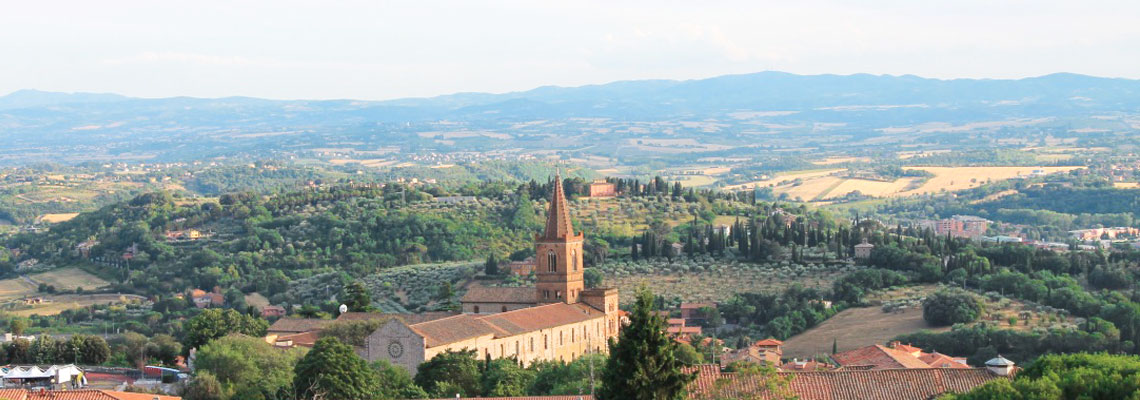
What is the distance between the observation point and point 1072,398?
3356cm

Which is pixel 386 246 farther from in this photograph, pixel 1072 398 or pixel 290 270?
pixel 1072 398

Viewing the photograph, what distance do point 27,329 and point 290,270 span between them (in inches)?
1122

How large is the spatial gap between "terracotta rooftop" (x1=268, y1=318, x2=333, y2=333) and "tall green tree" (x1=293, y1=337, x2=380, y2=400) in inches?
715

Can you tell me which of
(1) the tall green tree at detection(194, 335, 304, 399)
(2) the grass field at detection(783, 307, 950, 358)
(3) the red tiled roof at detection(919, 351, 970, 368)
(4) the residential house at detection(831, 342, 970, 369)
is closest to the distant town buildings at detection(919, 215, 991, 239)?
(2) the grass field at detection(783, 307, 950, 358)

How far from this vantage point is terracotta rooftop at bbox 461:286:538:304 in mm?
74750

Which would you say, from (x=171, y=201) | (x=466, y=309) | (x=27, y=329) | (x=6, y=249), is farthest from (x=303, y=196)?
(x=466, y=309)

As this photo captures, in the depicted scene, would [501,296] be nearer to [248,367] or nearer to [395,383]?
[248,367]

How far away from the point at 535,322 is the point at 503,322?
255cm

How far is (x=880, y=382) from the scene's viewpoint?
41188 mm

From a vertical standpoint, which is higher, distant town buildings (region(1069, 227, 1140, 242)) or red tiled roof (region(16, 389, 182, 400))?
red tiled roof (region(16, 389, 182, 400))

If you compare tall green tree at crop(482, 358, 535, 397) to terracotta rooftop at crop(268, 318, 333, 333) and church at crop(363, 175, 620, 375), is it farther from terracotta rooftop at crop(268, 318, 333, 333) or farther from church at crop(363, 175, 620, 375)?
terracotta rooftop at crop(268, 318, 333, 333)

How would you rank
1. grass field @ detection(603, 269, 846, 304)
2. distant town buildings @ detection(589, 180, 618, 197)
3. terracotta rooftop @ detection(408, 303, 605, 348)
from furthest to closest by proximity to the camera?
1. distant town buildings @ detection(589, 180, 618, 197)
2. grass field @ detection(603, 269, 846, 304)
3. terracotta rooftop @ detection(408, 303, 605, 348)

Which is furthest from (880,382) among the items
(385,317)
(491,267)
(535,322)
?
(491,267)

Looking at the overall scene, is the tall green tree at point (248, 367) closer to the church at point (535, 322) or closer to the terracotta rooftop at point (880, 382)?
the church at point (535, 322)
